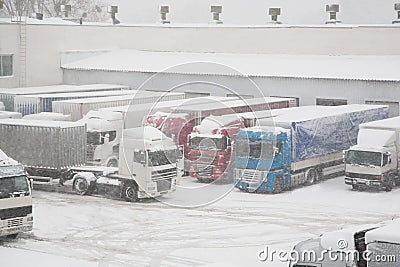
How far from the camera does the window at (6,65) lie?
1438 inches

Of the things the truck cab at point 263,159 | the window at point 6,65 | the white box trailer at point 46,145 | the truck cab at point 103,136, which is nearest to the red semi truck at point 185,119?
the truck cab at point 103,136

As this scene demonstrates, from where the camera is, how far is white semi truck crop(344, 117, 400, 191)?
84.3ft

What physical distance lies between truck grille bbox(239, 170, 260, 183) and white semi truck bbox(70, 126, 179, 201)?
2.36 metres

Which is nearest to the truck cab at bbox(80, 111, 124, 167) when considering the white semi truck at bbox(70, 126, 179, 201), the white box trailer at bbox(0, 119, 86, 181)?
the white box trailer at bbox(0, 119, 86, 181)

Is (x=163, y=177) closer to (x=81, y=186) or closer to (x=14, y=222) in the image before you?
(x=81, y=186)

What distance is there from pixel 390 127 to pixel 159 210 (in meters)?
8.34

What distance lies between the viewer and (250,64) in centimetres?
3691

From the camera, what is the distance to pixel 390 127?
26.4 metres

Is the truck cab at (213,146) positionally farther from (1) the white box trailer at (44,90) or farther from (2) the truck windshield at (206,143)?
(1) the white box trailer at (44,90)

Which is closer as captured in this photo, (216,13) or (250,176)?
(250,176)

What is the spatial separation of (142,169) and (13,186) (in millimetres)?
4948

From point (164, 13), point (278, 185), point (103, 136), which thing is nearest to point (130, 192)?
point (103, 136)

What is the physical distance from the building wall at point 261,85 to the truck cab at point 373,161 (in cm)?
611

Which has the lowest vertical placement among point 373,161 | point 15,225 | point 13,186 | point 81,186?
point 81,186
